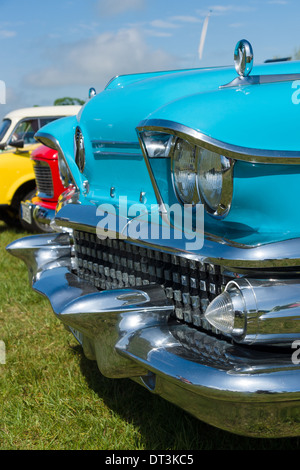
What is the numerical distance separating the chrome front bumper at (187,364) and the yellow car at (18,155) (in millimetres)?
5085

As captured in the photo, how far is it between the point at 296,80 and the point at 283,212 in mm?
430

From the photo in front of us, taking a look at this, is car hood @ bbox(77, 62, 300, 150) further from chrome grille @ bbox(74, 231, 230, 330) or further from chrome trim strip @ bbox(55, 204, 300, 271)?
chrome grille @ bbox(74, 231, 230, 330)

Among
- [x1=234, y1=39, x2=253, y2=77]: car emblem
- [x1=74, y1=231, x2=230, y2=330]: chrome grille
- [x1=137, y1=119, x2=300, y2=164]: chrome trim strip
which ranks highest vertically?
[x1=234, y1=39, x2=253, y2=77]: car emblem

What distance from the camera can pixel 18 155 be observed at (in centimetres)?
715

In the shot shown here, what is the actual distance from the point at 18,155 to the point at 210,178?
591cm

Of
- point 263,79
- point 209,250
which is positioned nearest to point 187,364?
point 209,250

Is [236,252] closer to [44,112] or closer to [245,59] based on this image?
[245,59]

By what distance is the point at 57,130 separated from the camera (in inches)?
110

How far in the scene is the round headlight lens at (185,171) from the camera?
171 centimetres

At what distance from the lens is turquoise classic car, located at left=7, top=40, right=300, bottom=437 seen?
4.73 feet

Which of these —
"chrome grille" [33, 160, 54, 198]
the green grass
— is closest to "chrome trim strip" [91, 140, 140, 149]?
the green grass

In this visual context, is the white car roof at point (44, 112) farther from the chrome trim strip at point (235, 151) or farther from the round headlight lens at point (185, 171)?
the chrome trim strip at point (235, 151)

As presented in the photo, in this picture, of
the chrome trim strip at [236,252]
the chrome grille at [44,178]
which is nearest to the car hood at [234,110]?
the chrome trim strip at [236,252]

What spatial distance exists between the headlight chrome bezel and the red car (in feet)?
10.5
